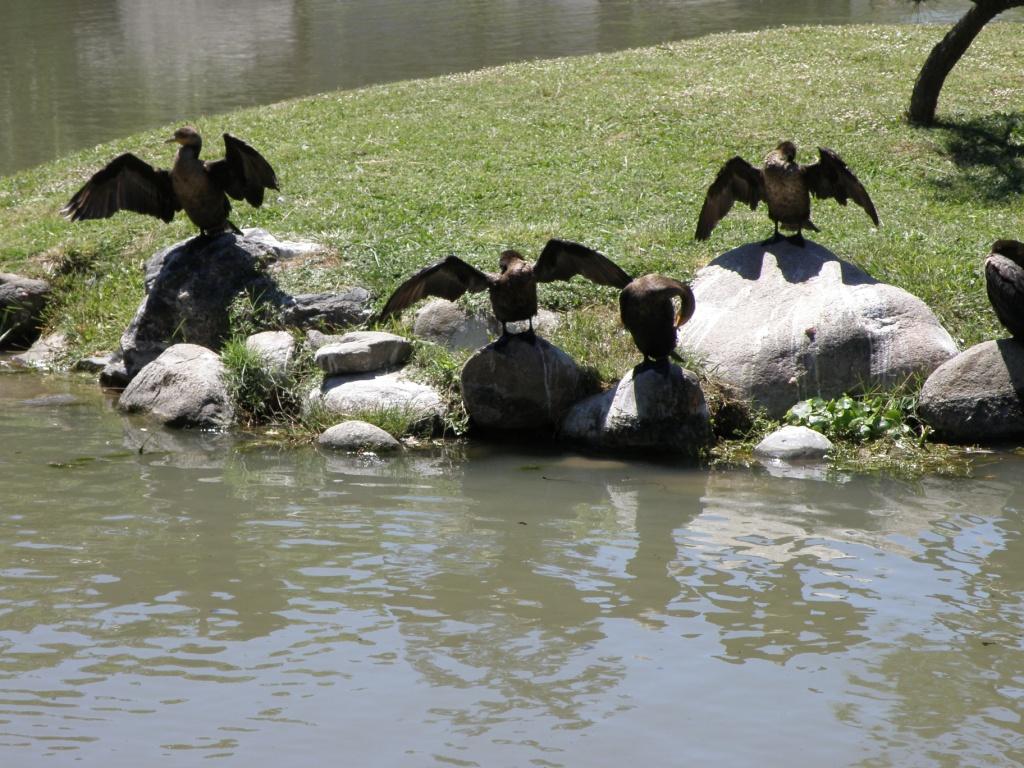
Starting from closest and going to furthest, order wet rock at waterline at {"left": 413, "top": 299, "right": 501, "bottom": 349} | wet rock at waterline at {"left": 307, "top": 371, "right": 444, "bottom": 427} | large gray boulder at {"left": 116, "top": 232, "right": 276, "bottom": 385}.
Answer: wet rock at waterline at {"left": 307, "top": 371, "right": 444, "bottom": 427}, wet rock at waterline at {"left": 413, "top": 299, "right": 501, "bottom": 349}, large gray boulder at {"left": 116, "top": 232, "right": 276, "bottom": 385}

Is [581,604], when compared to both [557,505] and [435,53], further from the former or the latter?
[435,53]

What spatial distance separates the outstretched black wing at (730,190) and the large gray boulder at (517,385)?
2073 millimetres

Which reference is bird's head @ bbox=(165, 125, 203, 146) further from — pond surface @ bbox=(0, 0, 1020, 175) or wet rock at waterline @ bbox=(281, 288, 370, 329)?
pond surface @ bbox=(0, 0, 1020, 175)

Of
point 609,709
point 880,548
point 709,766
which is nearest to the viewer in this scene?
point 709,766

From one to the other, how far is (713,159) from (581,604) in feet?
31.8

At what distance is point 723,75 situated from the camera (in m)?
18.5

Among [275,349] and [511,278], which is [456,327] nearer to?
[511,278]

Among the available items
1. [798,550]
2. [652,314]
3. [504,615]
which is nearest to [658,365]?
[652,314]

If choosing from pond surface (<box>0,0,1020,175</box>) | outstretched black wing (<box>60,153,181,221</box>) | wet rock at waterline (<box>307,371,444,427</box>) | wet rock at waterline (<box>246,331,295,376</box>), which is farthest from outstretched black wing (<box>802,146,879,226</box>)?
pond surface (<box>0,0,1020,175</box>)

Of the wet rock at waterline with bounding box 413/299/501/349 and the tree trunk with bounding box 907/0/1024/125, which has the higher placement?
the tree trunk with bounding box 907/0/1024/125

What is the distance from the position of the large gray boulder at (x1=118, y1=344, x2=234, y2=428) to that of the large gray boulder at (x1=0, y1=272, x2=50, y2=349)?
8.17 ft

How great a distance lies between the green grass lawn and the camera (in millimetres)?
11516

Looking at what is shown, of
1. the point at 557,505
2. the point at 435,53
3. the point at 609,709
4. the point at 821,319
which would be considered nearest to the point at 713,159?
the point at 821,319

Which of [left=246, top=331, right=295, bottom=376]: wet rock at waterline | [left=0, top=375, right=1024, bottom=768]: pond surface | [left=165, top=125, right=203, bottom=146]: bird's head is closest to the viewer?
[left=0, top=375, right=1024, bottom=768]: pond surface
